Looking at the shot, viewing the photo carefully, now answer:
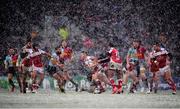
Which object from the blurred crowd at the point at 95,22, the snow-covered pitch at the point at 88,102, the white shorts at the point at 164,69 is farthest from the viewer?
the blurred crowd at the point at 95,22

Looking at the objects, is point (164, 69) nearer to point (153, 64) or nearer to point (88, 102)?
point (153, 64)

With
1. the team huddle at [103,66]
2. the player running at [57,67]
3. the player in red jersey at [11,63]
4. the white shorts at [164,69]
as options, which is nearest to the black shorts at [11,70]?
the player in red jersey at [11,63]

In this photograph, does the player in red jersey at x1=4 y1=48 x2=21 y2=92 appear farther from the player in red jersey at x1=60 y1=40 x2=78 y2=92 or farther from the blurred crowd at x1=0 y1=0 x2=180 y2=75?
the blurred crowd at x1=0 y1=0 x2=180 y2=75

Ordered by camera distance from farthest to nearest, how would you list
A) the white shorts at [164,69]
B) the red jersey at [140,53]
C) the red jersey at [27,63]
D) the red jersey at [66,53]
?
1. the red jersey at [66,53]
2. the red jersey at [140,53]
3. the red jersey at [27,63]
4. the white shorts at [164,69]

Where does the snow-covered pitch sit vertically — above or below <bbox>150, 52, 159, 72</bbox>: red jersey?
below

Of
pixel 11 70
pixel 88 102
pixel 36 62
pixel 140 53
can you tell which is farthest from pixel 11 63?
pixel 88 102

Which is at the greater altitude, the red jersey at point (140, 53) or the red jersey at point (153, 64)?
the red jersey at point (140, 53)

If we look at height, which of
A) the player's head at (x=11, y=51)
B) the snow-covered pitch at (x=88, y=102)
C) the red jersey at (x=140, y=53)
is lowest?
the snow-covered pitch at (x=88, y=102)

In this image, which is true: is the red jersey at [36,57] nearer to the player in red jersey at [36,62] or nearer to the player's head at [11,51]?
the player in red jersey at [36,62]

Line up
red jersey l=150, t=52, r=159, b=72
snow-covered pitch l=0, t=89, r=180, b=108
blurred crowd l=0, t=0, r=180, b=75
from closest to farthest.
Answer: snow-covered pitch l=0, t=89, r=180, b=108 → red jersey l=150, t=52, r=159, b=72 → blurred crowd l=0, t=0, r=180, b=75

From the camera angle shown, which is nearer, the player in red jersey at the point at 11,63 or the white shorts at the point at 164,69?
the white shorts at the point at 164,69


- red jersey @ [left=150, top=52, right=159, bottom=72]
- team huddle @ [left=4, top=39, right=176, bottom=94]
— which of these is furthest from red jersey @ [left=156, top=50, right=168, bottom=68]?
red jersey @ [left=150, top=52, right=159, bottom=72]

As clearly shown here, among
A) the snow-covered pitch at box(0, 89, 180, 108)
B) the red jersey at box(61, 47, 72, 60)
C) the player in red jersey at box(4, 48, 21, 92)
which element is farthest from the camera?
the player in red jersey at box(4, 48, 21, 92)

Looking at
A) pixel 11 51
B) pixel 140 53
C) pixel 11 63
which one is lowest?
pixel 11 63
